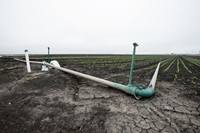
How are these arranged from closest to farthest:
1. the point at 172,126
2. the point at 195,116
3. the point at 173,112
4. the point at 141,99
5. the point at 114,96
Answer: the point at 172,126
the point at 195,116
the point at 173,112
the point at 141,99
the point at 114,96

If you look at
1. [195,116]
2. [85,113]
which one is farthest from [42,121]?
[195,116]

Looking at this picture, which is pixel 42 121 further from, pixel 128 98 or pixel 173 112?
pixel 173 112

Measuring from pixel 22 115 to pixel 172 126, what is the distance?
321 centimetres

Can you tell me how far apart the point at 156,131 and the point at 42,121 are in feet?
7.41

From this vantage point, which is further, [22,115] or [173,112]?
[173,112]

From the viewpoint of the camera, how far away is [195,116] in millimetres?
2506

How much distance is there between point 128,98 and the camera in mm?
3318

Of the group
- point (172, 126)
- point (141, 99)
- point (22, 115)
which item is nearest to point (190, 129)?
point (172, 126)

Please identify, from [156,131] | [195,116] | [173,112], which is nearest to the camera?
[156,131]

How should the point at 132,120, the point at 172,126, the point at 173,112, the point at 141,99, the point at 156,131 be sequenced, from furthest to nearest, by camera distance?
the point at 141,99
the point at 173,112
the point at 132,120
the point at 172,126
the point at 156,131

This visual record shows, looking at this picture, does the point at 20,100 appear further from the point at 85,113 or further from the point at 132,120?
the point at 132,120

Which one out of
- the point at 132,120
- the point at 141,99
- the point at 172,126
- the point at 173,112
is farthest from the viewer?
the point at 141,99

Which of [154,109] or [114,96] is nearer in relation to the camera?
[154,109]

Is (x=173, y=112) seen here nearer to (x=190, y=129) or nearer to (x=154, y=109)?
(x=154, y=109)
